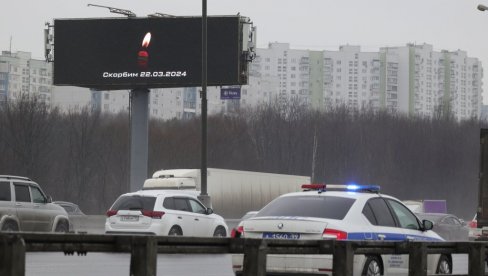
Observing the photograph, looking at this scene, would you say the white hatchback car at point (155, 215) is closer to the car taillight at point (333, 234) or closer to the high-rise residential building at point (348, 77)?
the car taillight at point (333, 234)

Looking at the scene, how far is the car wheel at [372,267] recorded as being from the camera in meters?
14.8

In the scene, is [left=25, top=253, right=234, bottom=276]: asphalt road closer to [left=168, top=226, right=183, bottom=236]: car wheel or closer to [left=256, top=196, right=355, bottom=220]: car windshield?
[left=168, top=226, right=183, bottom=236]: car wheel

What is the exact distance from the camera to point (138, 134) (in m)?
52.4

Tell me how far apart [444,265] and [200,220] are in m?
13.4

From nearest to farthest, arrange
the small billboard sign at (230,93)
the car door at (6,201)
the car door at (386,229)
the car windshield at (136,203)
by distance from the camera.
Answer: the car door at (386,229)
the car door at (6,201)
the car windshield at (136,203)
the small billboard sign at (230,93)

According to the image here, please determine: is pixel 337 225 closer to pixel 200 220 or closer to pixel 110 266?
pixel 110 266

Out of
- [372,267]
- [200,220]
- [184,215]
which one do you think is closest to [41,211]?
[184,215]

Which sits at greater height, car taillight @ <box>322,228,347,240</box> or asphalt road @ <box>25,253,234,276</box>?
car taillight @ <box>322,228,347,240</box>

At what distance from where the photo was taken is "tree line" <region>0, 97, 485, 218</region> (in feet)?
345

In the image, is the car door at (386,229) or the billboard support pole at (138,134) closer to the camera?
the car door at (386,229)

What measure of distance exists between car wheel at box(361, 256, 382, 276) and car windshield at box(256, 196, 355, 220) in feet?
2.69

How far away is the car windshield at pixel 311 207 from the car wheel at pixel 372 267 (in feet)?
2.69

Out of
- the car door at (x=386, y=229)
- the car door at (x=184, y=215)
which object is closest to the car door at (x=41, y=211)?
the car door at (x=184, y=215)

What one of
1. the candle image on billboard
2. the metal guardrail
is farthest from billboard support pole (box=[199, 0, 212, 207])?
the metal guardrail
